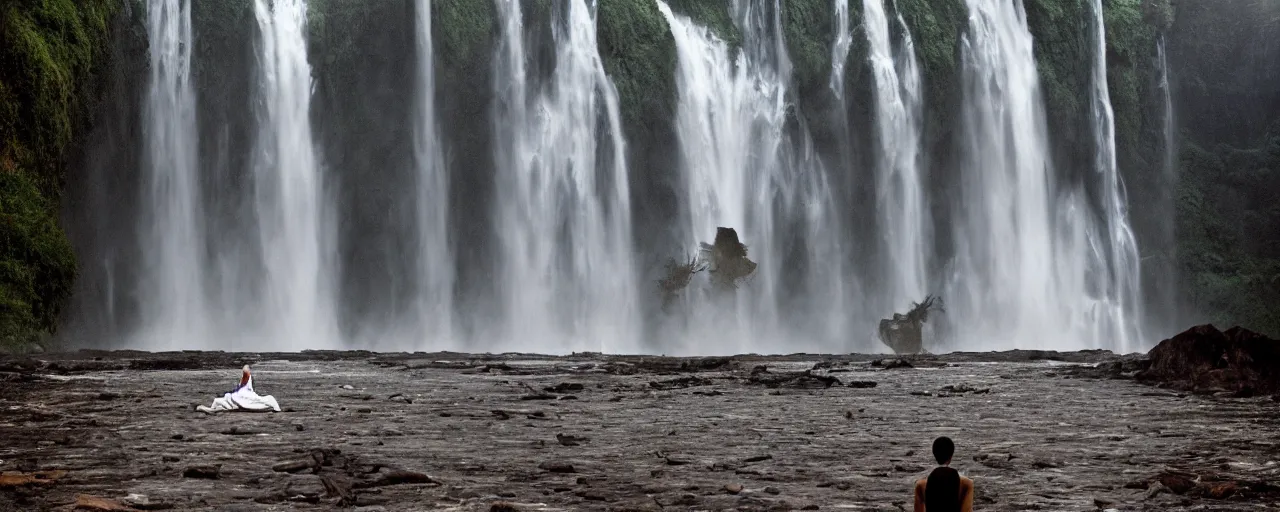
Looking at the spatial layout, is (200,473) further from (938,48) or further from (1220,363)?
(938,48)

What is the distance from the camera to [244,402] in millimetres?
20109

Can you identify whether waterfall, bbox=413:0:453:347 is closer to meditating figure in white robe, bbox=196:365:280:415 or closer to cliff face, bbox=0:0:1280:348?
cliff face, bbox=0:0:1280:348

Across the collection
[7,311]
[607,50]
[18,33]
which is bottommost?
[7,311]

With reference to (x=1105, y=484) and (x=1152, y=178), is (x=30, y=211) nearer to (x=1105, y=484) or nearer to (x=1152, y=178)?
(x=1105, y=484)

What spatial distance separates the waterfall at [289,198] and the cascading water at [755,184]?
1503cm

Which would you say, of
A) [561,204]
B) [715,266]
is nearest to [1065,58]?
[715,266]

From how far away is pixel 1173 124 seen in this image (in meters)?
71.0

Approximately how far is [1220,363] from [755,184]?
30.8m

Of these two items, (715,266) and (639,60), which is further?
(639,60)

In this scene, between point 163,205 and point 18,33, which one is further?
point 163,205

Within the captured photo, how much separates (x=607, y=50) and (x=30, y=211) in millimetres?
24820

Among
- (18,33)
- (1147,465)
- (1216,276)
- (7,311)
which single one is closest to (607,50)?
(18,33)

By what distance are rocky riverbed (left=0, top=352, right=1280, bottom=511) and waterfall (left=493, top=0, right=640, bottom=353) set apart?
24.1m

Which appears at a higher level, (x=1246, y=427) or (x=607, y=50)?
(x=607, y=50)
